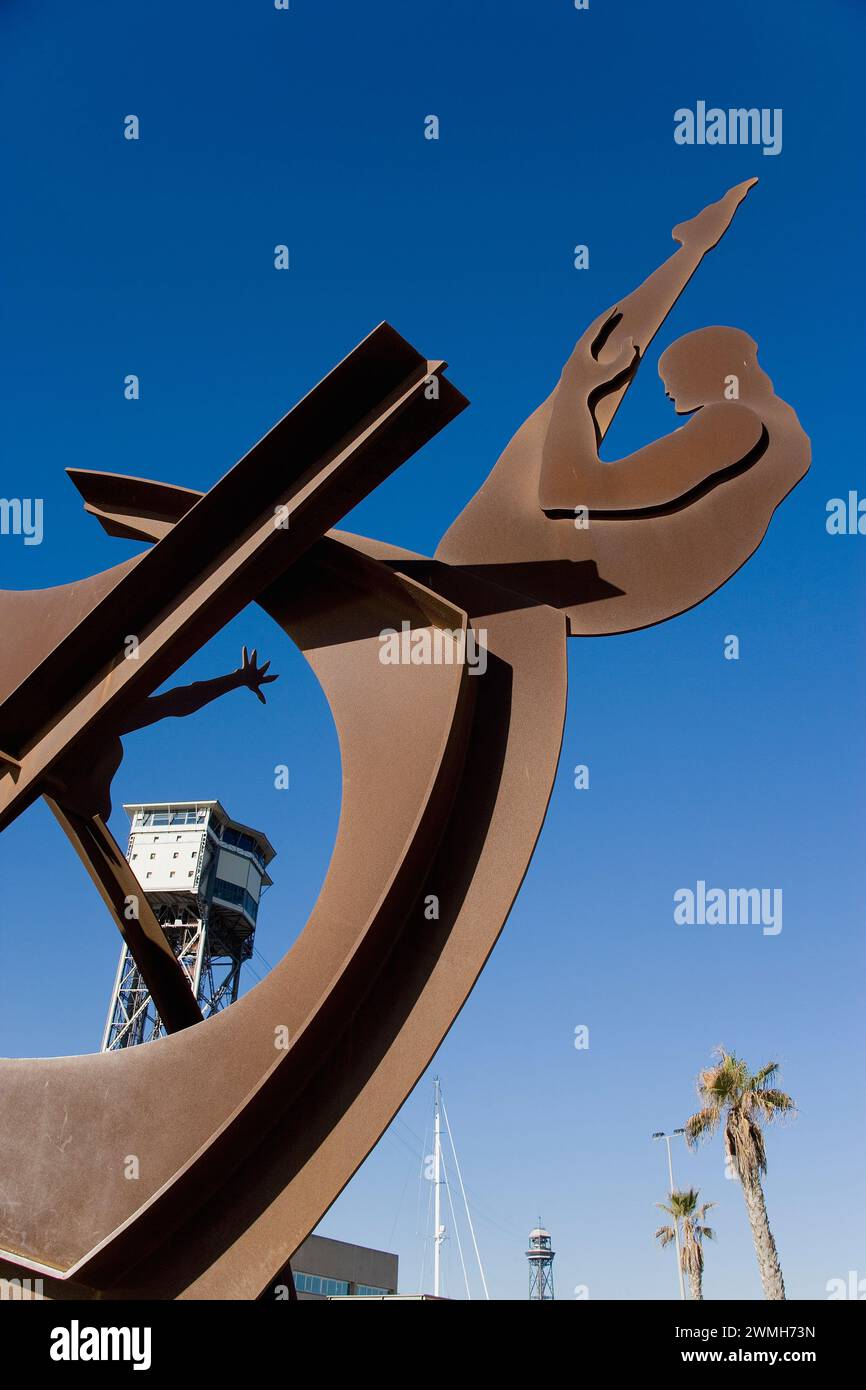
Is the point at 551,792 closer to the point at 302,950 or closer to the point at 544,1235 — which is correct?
the point at 302,950

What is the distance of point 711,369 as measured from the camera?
311 inches

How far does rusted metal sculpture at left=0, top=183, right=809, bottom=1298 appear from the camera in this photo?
600 centimetres

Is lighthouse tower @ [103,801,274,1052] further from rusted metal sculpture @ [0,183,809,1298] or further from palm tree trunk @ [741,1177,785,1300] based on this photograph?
rusted metal sculpture @ [0,183,809,1298]

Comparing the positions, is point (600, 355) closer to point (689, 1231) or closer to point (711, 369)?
point (711, 369)

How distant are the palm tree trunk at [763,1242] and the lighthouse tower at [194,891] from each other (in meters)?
20.1

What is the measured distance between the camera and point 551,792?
265 inches

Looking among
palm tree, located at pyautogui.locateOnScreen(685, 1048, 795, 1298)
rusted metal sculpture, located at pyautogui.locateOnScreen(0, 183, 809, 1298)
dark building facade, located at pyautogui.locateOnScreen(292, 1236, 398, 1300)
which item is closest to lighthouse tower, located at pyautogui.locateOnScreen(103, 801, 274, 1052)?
dark building facade, located at pyautogui.locateOnScreen(292, 1236, 398, 1300)

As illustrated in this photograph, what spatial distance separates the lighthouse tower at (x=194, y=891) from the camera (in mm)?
35469

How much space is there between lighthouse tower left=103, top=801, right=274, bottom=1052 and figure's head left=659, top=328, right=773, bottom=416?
3002 cm

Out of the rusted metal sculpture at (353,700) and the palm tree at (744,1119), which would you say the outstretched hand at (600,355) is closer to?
the rusted metal sculpture at (353,700)

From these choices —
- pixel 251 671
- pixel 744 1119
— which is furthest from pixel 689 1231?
pixel 251 671

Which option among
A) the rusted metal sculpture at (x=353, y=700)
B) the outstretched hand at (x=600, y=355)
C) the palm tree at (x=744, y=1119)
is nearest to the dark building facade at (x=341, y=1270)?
the palm tree at (x=744, y=1119)
